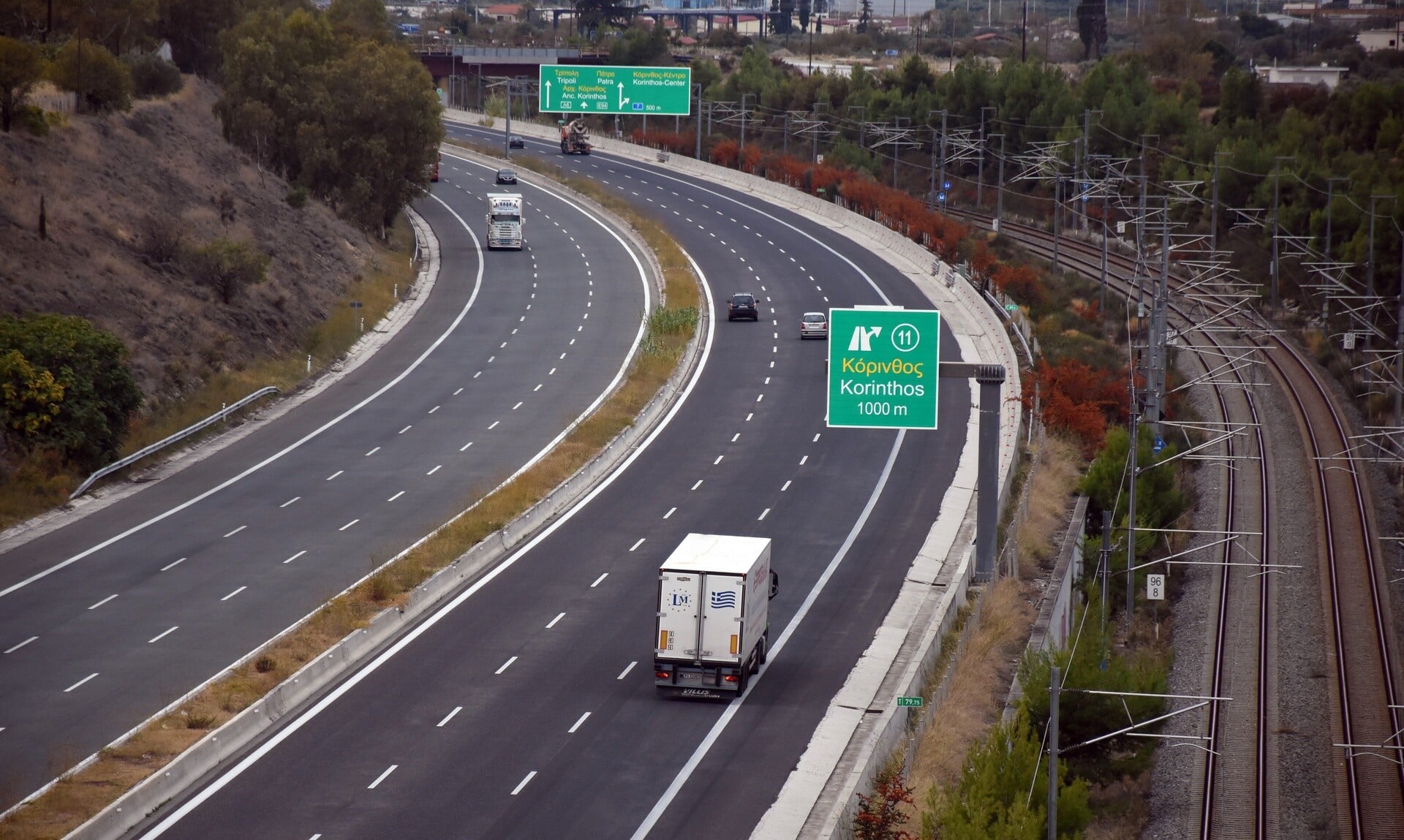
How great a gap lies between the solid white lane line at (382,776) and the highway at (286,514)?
526cm

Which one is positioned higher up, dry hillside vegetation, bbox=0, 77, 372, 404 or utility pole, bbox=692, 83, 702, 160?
utility pole, bbox=692, 83, 702, 160

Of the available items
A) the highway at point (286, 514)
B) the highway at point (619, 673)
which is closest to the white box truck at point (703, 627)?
the highway at point (619, 673)

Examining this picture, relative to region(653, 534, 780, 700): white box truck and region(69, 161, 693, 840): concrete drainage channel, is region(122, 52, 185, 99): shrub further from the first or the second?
region(653, 534, 780, 700): white box truck

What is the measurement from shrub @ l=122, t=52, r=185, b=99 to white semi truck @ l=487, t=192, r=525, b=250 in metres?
18.1

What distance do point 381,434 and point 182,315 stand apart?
10815mm

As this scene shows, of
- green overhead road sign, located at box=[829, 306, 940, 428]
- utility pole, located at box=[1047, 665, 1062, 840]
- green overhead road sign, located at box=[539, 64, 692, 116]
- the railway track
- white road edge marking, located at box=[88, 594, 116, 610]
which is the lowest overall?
the railway track

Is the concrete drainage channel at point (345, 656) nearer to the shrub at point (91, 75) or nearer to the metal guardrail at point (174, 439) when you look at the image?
the metal guardrail at point (174, 439)

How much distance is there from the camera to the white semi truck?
90.8 meters

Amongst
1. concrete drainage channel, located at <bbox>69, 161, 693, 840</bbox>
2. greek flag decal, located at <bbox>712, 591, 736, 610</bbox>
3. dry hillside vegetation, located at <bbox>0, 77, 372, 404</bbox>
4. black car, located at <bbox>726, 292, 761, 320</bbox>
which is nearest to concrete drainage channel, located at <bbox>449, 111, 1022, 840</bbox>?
greek flag decal, located at <bbox>712, 591, 736, 610</bbox>

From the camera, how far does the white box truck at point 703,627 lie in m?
32.2

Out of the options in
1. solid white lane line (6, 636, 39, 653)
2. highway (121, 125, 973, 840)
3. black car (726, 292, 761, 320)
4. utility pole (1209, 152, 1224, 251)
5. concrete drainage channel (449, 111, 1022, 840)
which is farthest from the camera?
utility pole (1209, 152, 1224, 251)

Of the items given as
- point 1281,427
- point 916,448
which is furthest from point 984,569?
point 1281,427

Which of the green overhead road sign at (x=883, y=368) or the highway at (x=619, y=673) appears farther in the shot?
the green overhead road sign at (x=883, y=368)

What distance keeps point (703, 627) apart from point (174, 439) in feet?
85.5
